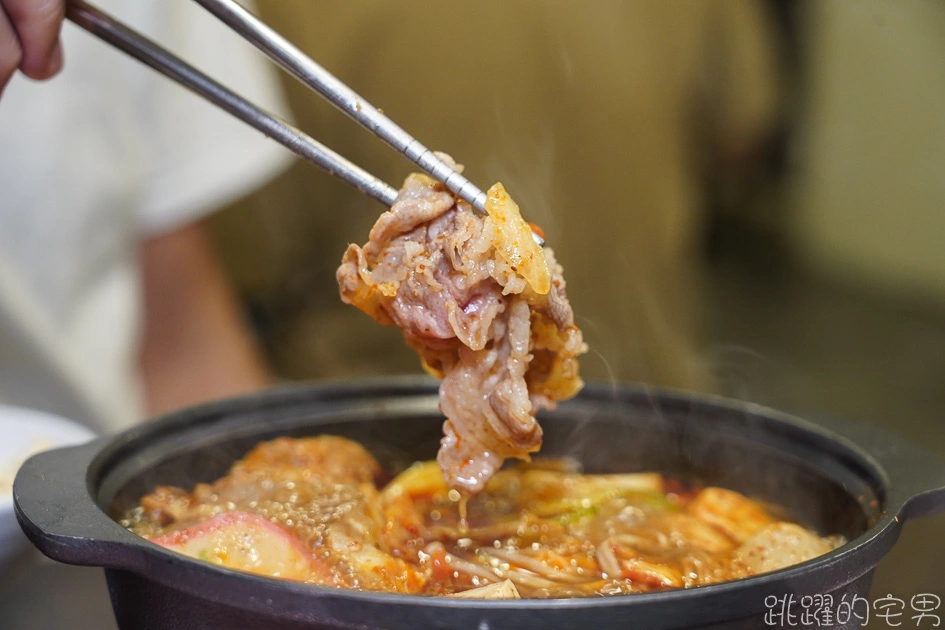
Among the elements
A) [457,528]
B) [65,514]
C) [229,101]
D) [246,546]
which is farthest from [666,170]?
[65,514]

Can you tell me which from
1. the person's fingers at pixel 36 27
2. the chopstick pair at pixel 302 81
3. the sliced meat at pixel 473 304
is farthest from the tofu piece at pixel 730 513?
the person's fingers at pixel 36 27

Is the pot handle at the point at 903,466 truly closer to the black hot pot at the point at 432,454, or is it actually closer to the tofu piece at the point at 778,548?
the black hot pot at the point at 432,454

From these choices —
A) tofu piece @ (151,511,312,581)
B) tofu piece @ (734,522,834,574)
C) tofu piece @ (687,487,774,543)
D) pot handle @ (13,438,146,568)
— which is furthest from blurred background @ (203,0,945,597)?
pot handle @ (13,438,146,568)

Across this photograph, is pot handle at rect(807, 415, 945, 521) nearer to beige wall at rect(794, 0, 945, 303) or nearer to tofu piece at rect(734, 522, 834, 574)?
tofu piece at rect(734, 522, 834, 574)

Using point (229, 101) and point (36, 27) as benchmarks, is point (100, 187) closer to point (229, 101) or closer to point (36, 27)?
point (36, 27)

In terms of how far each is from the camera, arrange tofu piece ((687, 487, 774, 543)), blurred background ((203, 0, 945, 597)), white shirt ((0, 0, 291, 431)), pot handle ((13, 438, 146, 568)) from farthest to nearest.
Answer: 1. blurred background ((203, 0, 945, 597))
2. white shirt ((0, 0, 291, 431))
3. tofu piece ((687, 487, 774, 543))
4. pot handle ((13, 438, 146, 568))

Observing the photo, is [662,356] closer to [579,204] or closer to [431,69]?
[579,204]
